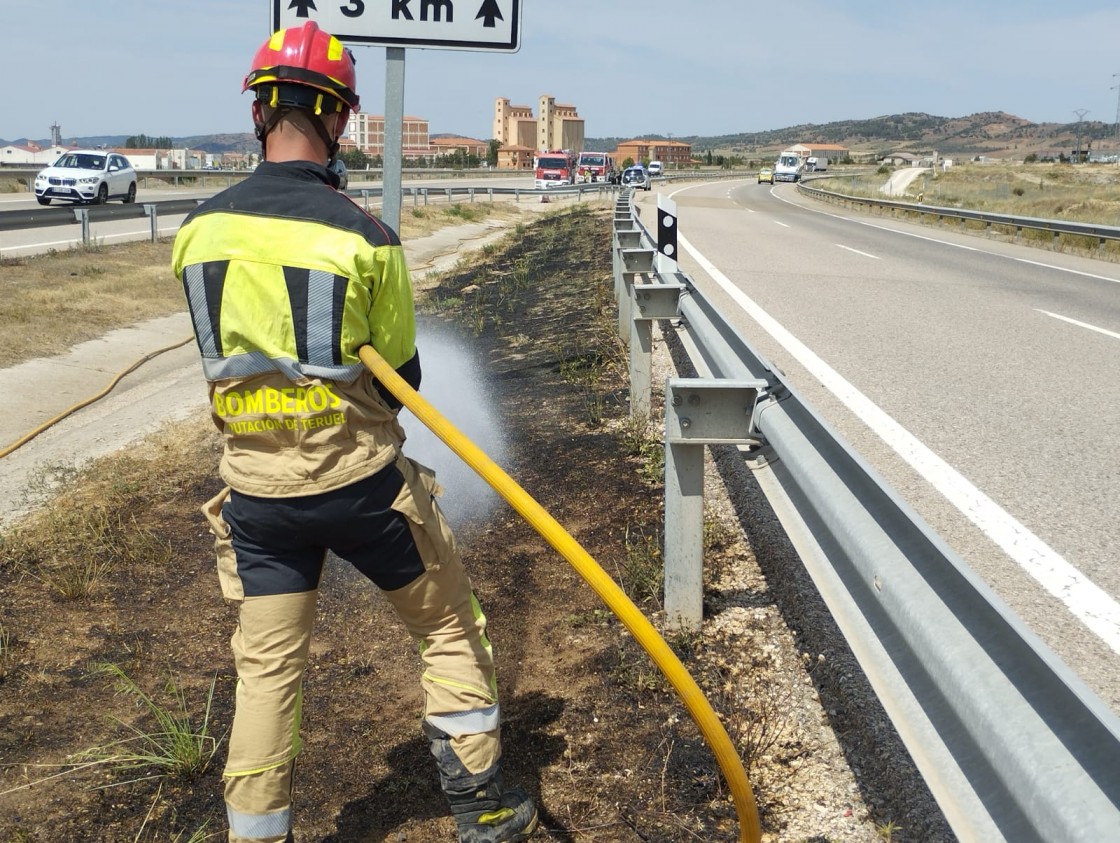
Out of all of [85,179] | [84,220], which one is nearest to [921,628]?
[84,220]

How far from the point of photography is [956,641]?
1.68 metres

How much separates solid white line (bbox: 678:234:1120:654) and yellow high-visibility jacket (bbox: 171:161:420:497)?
2628 mm

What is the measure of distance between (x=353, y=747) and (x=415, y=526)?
→ 105 cm

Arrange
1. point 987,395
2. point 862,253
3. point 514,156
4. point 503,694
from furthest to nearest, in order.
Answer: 1. point 514,156
2. point 862,253
3. point 987,395
4. point 503,694

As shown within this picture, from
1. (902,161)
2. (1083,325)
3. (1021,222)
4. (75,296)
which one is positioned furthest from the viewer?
(902,161)

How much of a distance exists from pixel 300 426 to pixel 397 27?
7.63 feet

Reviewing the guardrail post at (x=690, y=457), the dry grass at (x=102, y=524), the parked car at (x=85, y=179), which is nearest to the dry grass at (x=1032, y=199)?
the dry grass at (x=102, y=524)

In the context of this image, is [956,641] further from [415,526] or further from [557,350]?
[557,350]

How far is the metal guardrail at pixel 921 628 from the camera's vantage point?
1342 millimetres

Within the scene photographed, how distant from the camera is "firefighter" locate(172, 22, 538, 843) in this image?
2.44 meters

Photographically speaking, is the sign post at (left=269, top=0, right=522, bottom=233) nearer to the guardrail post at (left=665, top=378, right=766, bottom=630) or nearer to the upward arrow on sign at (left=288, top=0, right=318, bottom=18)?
the upward arrow on sign at (left=288, top=0, right=318, bottom=18)

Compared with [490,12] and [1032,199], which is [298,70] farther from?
[1032,199]

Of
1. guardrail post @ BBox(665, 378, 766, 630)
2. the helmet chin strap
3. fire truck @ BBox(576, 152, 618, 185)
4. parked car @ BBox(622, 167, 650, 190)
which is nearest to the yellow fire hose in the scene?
the helmet chin strap

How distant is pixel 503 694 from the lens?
3.58m
